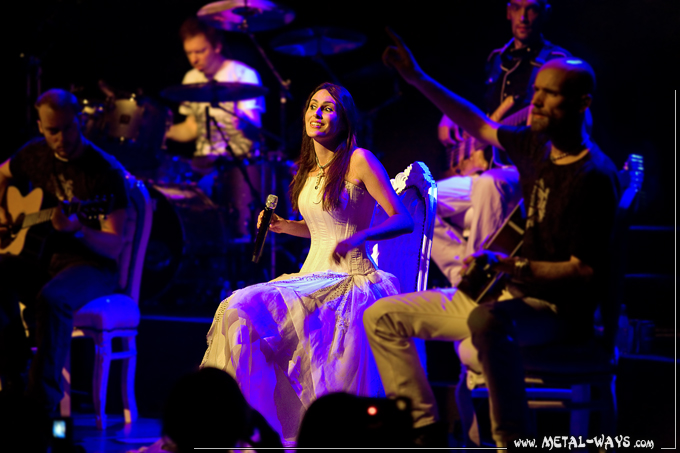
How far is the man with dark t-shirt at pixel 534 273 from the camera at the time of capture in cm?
208

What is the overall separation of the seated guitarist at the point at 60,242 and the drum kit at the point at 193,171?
88.3 inches

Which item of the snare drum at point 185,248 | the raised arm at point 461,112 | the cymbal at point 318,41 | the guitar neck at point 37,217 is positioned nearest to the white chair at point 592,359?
the raised arm at point 461,112

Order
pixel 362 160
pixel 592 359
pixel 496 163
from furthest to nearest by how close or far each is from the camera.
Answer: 1. pixel 496 163
2. pixel 362 160
3. pixel 592 359

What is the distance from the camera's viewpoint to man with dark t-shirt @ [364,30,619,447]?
2.08 meters

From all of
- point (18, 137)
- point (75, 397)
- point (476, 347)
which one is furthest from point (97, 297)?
point (18, 137)

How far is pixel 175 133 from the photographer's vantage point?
7289mm

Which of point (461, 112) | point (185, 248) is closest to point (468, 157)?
point (461, 112)

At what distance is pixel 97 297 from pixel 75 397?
1.20 metres

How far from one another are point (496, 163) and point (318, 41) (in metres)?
2.59

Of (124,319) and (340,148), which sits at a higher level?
(340,148)

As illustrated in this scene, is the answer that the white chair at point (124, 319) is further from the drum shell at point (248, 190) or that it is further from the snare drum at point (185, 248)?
the snare drum at point (185, 248)

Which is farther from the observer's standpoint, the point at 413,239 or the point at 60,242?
the point at 60,242

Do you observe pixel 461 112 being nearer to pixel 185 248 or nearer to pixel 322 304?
pixel 322 304

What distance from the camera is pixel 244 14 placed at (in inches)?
250
